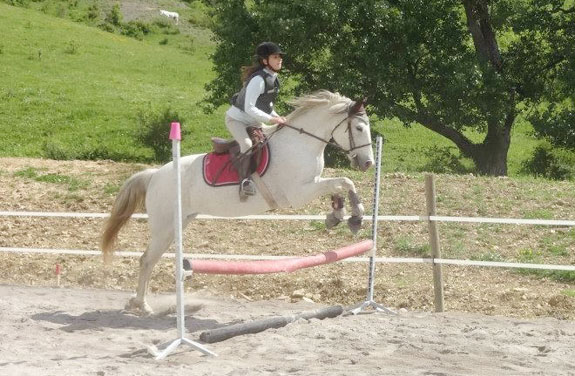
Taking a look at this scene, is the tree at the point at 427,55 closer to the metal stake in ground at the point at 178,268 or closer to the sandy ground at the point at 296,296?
the sandy ground at the point at 296,296

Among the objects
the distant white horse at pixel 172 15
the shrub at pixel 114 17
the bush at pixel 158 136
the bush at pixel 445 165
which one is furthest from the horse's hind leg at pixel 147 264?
the distant white horse at pixel 172 15

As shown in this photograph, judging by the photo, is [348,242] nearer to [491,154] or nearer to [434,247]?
[434,247]

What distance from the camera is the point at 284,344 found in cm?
766

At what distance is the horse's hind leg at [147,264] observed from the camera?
9359mm

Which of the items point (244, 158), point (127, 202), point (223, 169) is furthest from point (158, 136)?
point (244, 158)

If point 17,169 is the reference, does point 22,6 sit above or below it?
above

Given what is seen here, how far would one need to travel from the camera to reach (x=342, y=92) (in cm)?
1970

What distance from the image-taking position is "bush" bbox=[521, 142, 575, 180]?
23.0 m

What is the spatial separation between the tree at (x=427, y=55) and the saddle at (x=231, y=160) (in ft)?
35.6

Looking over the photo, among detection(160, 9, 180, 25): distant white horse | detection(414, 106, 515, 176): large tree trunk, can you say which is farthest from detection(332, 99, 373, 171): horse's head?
detection(160, 9, 180, 25): distant white horse

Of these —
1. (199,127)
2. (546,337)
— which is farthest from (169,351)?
(199,127)

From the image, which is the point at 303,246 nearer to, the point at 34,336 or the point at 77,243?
the point at 77,243

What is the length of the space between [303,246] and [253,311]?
312 cm

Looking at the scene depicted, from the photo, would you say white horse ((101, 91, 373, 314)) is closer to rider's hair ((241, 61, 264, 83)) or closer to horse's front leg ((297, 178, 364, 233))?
horse's front leg ((297, 178, 364, 233))
